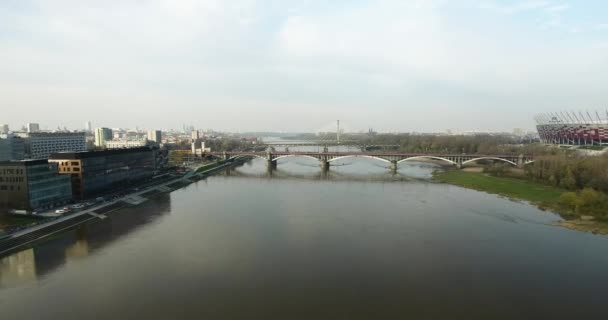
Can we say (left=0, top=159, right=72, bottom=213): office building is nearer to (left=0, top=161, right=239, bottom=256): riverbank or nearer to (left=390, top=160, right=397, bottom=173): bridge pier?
(left=0, top=161, right=239, bottom=256): riverbank

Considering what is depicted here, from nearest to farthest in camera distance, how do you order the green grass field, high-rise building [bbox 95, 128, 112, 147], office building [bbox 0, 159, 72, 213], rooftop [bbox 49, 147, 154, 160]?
office building [bbox 0, 159, 72, 213] < rooftop [bbox 49, 147, 154, 160] < the green grass field < high-rise building [bbox 95, 128, 112, 147]

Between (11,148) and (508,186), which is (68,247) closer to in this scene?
(508,186)

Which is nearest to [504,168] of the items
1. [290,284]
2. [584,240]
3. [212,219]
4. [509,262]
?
[584,240]

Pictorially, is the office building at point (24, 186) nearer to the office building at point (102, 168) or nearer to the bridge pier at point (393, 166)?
the office building at point (102, 168)

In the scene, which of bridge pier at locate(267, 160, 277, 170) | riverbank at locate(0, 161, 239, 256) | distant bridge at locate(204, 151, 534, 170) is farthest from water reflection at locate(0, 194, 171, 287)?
distant bridge at locate(204, 151, 534, 170)

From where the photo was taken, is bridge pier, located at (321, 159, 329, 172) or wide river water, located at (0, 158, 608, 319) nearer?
wide river water, located at (0, 158, 608, 319)

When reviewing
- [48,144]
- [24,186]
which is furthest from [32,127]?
[24,186]

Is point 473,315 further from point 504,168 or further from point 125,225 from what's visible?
point 504,168

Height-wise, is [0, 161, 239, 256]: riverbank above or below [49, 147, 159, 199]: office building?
below
